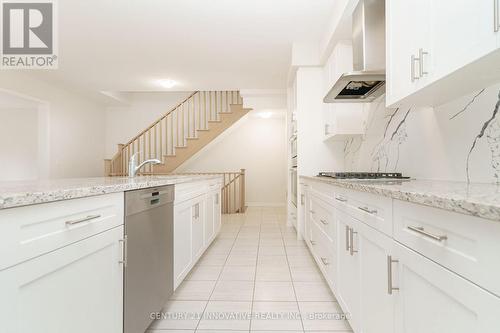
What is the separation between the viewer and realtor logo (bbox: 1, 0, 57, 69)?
3.12 meters

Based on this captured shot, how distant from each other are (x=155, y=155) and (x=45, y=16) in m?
4.38

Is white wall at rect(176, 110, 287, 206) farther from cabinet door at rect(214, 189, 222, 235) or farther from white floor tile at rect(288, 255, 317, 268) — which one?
white floor tile at rect(288, 255, 317, 268)

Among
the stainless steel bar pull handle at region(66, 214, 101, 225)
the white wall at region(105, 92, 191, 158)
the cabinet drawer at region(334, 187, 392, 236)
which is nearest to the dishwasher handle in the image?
the stainless steel bar pull handle at region(66, 214, 101, 225)

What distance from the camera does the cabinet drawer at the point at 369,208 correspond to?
111cm

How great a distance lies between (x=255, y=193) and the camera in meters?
7.68

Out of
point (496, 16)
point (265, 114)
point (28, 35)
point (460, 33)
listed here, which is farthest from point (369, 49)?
point (265, 114)

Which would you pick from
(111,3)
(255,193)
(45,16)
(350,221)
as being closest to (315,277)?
(350,221)

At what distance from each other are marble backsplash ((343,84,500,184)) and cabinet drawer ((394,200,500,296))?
70 centimetres

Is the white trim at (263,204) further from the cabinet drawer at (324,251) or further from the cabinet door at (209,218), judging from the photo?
the cabinet drawer at (324,251)

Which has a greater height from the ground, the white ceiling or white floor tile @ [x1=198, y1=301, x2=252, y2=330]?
the white ceiling

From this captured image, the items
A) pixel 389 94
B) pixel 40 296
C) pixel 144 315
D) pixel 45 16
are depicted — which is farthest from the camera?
pixel 45 16

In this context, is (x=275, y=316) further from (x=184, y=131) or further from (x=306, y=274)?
(x=184, y=131)

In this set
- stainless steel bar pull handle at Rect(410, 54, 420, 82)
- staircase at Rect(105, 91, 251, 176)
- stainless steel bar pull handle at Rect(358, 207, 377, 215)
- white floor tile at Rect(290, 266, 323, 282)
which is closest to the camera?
stainless steel bar pull handle at Rect(358, 207, 377, 215)

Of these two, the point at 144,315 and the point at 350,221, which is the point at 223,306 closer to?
the point at 144,315
